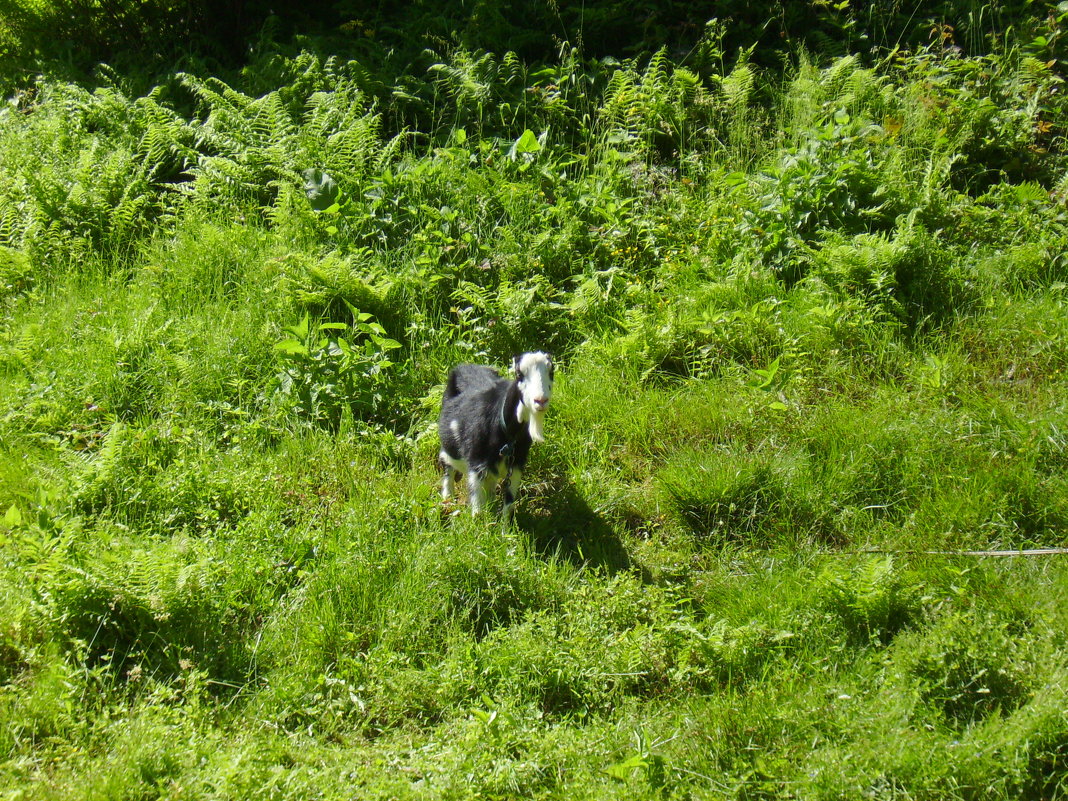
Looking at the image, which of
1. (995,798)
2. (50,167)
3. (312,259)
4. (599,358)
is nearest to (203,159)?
(50,167)

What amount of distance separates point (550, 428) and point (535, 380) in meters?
1.16

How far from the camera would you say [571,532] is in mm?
5406

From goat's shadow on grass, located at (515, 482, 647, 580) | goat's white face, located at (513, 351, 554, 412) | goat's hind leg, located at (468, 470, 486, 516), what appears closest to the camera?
goat's white face, located at (513, 351, 554, 412)

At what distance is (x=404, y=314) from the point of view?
672cm

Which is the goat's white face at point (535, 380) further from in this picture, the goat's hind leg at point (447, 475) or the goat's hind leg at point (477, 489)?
the goat's hind leg at point (447, 475)

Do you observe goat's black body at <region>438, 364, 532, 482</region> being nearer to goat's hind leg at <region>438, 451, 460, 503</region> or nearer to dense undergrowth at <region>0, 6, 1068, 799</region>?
Answer: goat's hind leg at <region>438, 451, 460, 503</region>

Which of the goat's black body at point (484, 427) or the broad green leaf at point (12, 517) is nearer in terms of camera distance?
the broad green leaf at point (12, 517)

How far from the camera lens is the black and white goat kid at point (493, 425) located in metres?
4.86

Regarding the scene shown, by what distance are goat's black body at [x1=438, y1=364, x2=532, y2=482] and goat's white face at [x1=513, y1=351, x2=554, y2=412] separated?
0.56 feet

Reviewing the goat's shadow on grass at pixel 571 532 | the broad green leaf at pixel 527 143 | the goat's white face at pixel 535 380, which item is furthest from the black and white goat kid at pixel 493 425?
the broad green leaf at pixel 527 143

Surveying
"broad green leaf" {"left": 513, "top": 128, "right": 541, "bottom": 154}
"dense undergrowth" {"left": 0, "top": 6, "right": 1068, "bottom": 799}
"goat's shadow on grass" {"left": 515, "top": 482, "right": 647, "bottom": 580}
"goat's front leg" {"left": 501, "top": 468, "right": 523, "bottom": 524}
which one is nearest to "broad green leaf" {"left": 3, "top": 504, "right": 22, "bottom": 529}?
"dense undergrowth" {"left": 0, "top": 6, "right": 1068, "bottom": 799}

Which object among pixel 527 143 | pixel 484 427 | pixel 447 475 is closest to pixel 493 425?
pixel 484 427

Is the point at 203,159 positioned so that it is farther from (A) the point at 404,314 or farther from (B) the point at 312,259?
(A) the point at 404,314

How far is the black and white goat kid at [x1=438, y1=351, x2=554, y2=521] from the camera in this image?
486 centimetres
